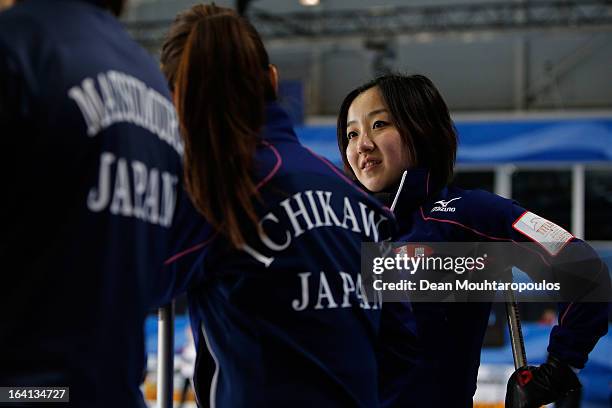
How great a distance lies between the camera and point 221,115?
1.21 meters

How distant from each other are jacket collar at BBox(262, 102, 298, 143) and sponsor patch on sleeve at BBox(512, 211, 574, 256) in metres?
0.74

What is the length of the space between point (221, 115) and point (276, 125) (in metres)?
0.12

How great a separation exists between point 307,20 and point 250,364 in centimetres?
1049

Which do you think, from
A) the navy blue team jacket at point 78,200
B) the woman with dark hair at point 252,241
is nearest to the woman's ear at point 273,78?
the woman with dark hair at point 252,241

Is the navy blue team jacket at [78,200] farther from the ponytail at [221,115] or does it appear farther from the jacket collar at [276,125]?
the jacket collar at [276,125]

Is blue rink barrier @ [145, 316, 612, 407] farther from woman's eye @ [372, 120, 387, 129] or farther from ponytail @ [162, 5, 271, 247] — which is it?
ponytail @ [162, 5, 271, 247]

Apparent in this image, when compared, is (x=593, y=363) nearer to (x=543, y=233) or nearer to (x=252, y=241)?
(x=543, y=233)

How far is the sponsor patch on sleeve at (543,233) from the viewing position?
182 centimetres

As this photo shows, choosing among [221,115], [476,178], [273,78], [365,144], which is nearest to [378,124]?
[365,144]

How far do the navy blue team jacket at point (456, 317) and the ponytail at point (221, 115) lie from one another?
691 mm

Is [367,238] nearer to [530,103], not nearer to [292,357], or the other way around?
[292,357]

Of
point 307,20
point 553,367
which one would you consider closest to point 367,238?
point 553,367

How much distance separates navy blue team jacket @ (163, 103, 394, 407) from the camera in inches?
47.6

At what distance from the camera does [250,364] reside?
121 centimetres
